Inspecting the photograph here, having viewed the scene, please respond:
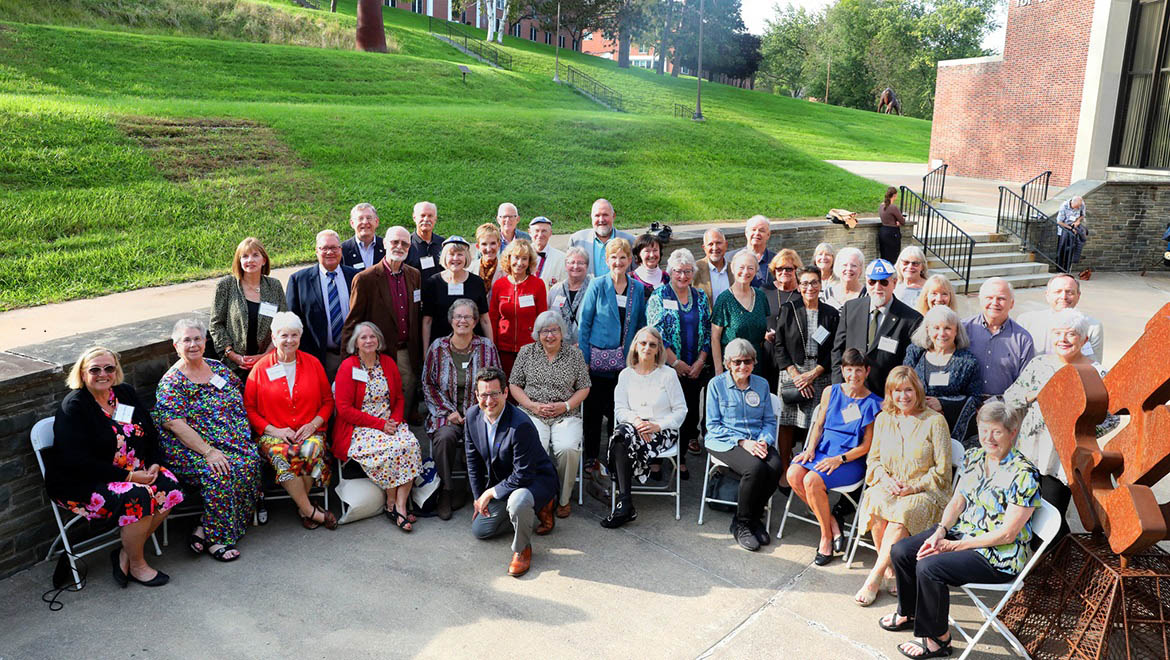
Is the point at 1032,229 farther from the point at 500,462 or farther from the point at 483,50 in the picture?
the point at 483,50

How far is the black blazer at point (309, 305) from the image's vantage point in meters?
6.29

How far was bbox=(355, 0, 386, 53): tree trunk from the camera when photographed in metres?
32.6

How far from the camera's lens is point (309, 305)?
6285 millimetres

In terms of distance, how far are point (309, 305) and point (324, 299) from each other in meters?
0.12

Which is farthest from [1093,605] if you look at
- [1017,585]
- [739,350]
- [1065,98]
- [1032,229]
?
[1065,98]

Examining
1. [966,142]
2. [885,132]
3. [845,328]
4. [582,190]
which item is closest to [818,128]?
[885,132]

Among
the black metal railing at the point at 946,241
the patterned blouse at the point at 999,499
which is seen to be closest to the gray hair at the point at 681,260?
the patterned blouse at the point at 999,499

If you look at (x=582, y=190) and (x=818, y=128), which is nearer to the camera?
(x=582, y=190)

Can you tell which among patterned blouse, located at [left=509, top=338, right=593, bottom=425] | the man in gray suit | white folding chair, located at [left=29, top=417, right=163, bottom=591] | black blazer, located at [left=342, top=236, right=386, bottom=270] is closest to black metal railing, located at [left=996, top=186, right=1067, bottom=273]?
the man in gray suit

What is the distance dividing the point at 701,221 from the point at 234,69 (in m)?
14.9

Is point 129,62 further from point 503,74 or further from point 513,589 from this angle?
point 513,589

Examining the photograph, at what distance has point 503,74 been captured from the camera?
114 feet

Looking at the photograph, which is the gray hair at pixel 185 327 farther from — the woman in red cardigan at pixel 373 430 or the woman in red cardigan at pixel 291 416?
the woman in red cardigan at pixel 373 430

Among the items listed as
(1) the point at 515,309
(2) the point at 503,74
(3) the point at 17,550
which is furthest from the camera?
(2) the point at 503,74
